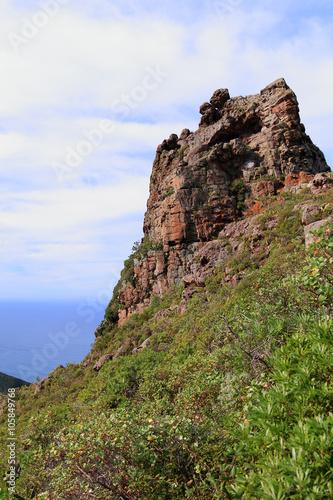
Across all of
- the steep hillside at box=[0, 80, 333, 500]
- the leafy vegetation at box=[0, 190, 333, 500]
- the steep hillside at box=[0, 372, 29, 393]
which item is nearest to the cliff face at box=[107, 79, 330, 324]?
the steep hillside at box=[0, 80, 333, 500]

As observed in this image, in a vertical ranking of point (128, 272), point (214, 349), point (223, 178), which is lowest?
point (214, 349)

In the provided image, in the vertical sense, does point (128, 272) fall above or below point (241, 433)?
above

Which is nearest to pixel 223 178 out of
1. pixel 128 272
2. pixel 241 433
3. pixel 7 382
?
pixel 128 272

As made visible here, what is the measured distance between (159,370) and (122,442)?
25.6ft

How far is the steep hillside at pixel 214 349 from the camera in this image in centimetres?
288

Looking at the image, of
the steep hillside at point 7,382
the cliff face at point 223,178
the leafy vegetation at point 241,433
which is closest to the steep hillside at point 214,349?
the leafy vegetation at point 241,433

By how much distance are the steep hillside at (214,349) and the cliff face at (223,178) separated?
13 cm

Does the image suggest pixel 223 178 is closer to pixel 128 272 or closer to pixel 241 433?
pixel 128 272

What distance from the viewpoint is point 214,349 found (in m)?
9.13

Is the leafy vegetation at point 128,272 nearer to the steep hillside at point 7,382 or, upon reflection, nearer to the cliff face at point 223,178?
the cliff face at point 223,178

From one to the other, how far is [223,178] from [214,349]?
71.7 feet

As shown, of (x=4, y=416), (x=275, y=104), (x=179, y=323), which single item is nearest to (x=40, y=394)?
(x=4, y=416)

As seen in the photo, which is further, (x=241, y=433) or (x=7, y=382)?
(x=7, y=382)

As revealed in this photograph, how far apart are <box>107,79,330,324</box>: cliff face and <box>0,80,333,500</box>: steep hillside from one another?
0.13 m
